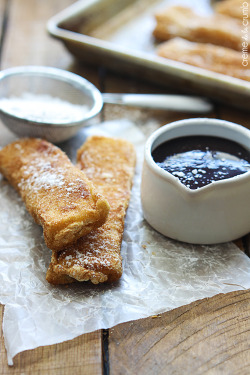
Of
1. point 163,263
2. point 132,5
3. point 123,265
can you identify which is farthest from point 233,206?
point 132,5

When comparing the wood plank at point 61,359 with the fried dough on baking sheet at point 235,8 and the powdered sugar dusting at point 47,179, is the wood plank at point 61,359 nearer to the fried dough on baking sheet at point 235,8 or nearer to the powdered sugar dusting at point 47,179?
the powdered sugar dusting at point 47,179

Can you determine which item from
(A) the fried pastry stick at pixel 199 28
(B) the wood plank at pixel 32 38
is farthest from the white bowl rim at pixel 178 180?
(B) the wood plank at pixel 32 38

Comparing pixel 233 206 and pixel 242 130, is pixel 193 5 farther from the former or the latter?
pixel 233 206

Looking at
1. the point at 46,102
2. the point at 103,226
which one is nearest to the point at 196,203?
the point at 103,226

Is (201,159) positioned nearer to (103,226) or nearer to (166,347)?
(103,226)

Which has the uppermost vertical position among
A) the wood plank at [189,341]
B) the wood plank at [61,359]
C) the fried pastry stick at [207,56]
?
the fried pastry stick at [207,56]

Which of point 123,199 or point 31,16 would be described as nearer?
point 123,199
